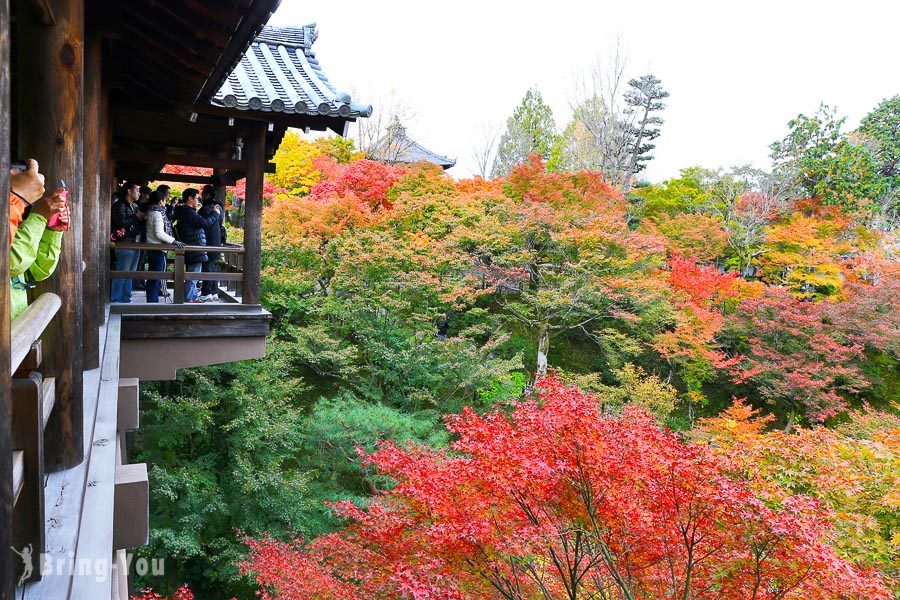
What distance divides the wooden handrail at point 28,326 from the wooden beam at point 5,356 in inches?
3.1

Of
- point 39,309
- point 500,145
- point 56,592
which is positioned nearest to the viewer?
point 56,592

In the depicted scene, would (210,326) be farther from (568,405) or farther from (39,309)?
(39,309)

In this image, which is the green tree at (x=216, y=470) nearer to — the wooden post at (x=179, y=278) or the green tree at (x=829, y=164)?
the wooden post at (x=179, y=278)

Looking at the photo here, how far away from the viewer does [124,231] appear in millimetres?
5898

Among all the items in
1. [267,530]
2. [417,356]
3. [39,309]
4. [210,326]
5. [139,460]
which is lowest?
[267,530]

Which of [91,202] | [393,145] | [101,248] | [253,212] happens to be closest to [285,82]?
[253,212]

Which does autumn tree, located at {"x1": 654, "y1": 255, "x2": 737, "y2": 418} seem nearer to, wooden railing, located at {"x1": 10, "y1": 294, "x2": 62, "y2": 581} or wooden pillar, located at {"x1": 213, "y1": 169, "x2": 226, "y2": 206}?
wooden pillar, located at {"x1": 213, "y1": 169, "x2": 226, "y2": 206}

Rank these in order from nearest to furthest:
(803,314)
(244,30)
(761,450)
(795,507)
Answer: (244,30)
(795,507)
(761,450)
(803,314)

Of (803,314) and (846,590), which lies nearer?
(846,590)

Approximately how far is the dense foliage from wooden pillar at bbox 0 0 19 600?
13.7ft

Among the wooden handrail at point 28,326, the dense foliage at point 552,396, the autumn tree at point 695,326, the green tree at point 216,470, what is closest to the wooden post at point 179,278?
the dense foliage at point 552,396

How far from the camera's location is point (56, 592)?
1441 millimetres

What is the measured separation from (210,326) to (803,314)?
15280 millimetres

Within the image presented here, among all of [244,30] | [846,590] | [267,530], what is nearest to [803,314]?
[846,590]
